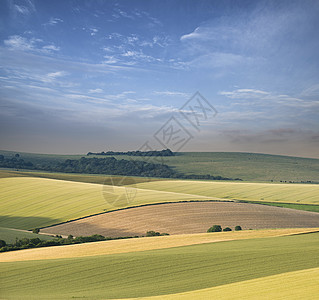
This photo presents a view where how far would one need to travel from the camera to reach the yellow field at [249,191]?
75.5 metres

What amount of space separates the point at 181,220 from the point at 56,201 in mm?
25958

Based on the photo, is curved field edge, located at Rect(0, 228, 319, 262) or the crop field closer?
curved field edge, located at Rect(0, 228, 319, 262)

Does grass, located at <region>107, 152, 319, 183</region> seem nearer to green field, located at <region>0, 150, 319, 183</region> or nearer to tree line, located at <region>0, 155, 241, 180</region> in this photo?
green field, located at <region>0, 150, 319, 183</region>

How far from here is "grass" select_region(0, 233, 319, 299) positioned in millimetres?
17406

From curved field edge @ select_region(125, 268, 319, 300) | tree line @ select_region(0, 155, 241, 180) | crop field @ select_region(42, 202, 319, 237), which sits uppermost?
tree line @ select_region(0, 155, 241, 180)

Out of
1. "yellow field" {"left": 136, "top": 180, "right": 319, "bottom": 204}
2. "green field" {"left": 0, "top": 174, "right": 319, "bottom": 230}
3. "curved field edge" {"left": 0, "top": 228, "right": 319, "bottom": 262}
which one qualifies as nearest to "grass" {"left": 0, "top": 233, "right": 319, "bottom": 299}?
"curved field edge" {"left": 0, "top": 228, "right": 319, "bottom": 262}

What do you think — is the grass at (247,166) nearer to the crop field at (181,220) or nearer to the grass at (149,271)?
the crop field at (181,220)

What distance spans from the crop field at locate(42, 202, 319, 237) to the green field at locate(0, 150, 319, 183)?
76258mm

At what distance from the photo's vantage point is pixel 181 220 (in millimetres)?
47938

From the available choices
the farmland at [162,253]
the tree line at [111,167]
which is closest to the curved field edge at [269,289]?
the farmland at [162,253]

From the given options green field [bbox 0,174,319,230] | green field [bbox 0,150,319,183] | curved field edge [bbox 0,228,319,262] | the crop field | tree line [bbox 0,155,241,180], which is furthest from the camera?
green field [bbox 0,150,319,183]

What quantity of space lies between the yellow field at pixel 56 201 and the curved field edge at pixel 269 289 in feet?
129

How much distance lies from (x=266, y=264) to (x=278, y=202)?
5510 centimetres

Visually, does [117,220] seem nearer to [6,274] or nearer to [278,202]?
[6,274]
